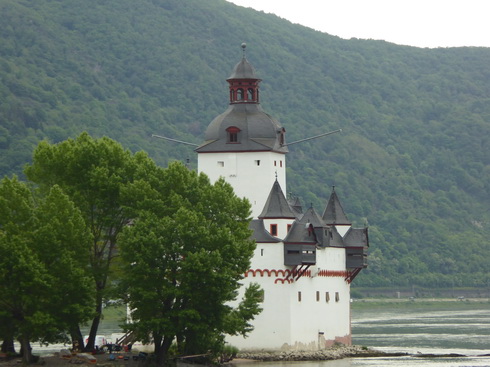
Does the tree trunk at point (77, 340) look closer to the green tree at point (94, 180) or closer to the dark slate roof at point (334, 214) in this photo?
the green tree at point (94, 180)

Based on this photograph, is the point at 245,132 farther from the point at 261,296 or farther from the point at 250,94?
the point at 261,296

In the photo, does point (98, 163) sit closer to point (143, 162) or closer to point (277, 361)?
point (143, 162)

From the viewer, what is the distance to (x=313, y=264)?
91.8 metres

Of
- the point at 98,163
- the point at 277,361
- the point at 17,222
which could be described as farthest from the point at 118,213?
the point at 277,361

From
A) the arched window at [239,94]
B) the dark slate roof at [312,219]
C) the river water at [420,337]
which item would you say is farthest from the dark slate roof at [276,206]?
the river water at [420,337]

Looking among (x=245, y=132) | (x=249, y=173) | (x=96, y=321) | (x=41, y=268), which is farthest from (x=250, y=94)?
(x=41, y=268)

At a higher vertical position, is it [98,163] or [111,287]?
[98,163]

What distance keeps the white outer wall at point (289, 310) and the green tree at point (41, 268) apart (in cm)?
1790

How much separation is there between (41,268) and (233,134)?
26542mm

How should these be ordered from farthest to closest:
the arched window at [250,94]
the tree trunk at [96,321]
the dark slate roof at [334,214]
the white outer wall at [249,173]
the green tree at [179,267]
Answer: the dark slate roof at [334,214] < the arched window at [250,94] < the white outer wall at [249,173] < the tree trunk at [96,321] < the green tree at [179,267]

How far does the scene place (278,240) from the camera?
299ft

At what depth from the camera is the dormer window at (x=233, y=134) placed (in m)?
95.8

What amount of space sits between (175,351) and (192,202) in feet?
30.0

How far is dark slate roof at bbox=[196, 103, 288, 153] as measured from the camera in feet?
314
